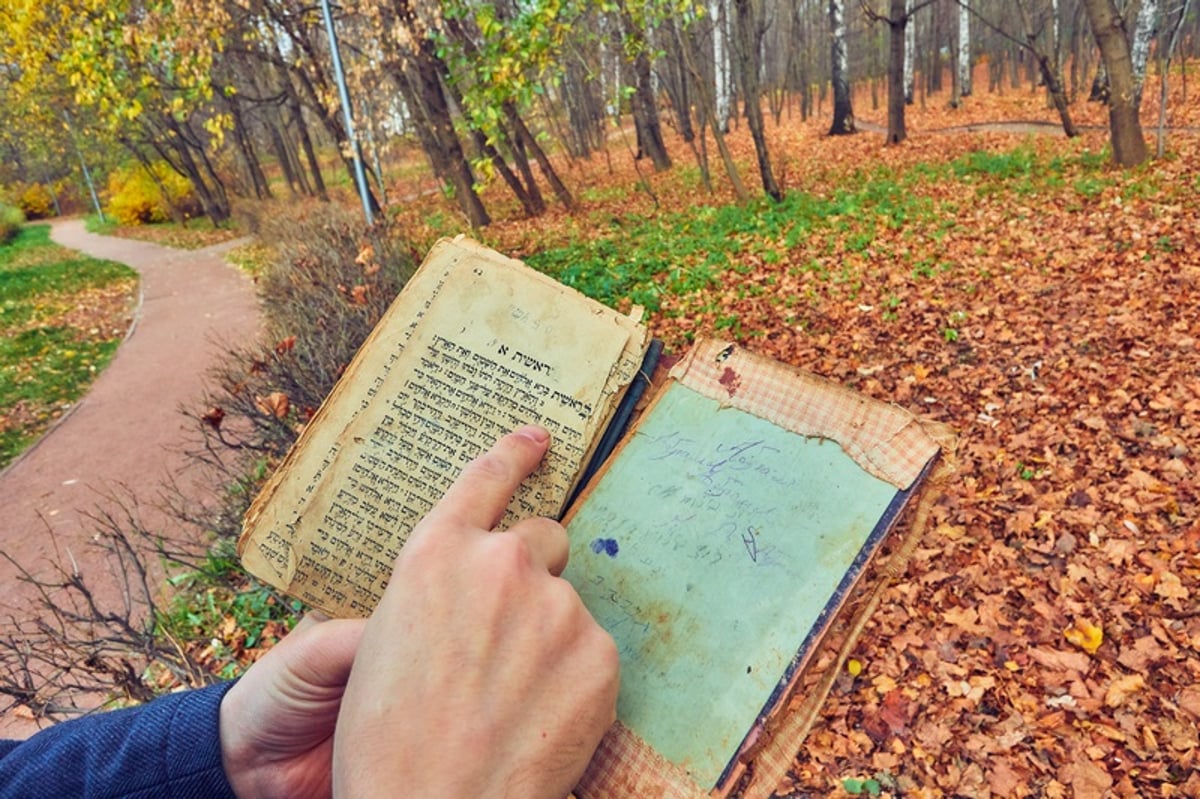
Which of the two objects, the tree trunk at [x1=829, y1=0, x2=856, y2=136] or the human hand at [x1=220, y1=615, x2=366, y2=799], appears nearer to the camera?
the human hand at [x1=220, y1=615, x2=366, y2=799]

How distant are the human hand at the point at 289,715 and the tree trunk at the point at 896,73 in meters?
15.0

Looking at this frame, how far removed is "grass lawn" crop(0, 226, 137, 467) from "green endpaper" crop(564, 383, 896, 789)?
30.2 ft

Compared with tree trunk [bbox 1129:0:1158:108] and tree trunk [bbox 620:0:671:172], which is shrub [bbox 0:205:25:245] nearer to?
tree trunk [bbox 620:0:671:172]

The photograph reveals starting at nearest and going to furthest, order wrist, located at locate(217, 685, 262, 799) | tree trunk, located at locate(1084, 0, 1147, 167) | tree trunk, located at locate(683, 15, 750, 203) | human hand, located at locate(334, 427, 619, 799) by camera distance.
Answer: human hand, located at locate(334, 427, 619, 799), wrist, located at locate(217, 685, 262, 799), tree trunk, located at locate(1084, 0, 1147, 167), tree trunk, located at locate(683, 15, 750, 203)

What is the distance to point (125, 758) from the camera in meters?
1.11

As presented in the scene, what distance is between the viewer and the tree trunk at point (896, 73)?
13250 millimetres

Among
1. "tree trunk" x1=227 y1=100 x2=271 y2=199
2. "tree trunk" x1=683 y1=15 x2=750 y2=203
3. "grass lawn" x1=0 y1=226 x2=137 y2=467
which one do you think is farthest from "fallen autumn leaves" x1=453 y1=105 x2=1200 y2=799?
"tree trunk" x1=227 y1=100 x2=271 y2=199

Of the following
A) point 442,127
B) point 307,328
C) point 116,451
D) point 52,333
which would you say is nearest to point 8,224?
point 52,333

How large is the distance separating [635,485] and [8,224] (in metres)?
35.7

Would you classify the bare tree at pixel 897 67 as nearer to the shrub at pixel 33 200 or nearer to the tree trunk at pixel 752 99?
the tree trunk at pixel 752 99

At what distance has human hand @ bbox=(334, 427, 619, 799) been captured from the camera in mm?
661

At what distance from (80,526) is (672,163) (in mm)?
14220

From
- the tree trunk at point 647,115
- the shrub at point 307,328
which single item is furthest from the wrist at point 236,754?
the tree trunk at point 647,115

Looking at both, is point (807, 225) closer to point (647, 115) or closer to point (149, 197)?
point (647, 115)
